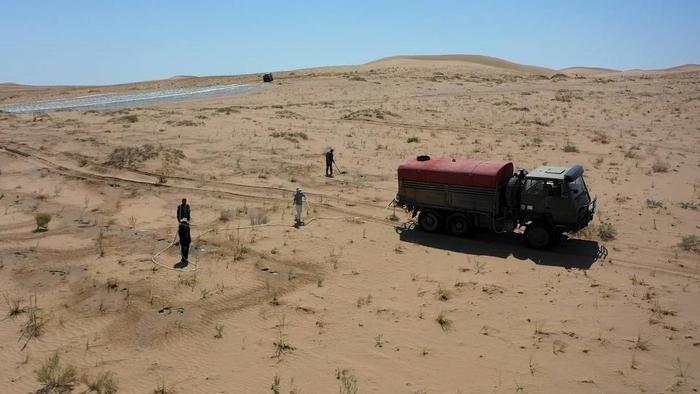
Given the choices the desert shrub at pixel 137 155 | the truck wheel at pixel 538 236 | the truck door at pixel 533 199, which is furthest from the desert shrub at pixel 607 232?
the desert shrub at pixel 137 155

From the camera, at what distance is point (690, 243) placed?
16.5 meters

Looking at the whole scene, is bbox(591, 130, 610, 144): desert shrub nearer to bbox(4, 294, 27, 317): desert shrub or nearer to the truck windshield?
the truck windshield

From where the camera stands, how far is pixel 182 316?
12.8 meters

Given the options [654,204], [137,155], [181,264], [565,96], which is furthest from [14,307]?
[565,96]

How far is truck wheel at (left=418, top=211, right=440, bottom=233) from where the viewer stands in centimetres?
1797

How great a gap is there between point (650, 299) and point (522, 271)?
3.10 metres

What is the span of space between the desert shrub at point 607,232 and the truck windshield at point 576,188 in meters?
2.07

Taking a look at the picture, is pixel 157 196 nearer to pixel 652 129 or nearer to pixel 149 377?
pixel 149 377

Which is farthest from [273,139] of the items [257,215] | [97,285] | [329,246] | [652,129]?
[652,129]

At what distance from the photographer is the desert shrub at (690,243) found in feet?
53.9

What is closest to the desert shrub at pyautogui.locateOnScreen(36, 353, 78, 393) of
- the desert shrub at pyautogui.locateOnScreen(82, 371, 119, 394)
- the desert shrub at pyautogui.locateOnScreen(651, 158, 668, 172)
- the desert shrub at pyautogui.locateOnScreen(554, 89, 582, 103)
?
the desert shrub at pyautogui.locateOnScreen(82, 371, 119, 394)

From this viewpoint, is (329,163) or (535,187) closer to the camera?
(535,187)

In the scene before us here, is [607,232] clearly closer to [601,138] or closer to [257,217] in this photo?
[257,217]

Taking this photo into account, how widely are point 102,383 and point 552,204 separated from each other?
39.5 ft
